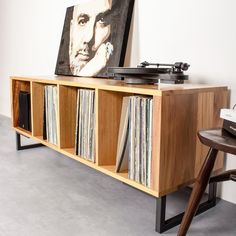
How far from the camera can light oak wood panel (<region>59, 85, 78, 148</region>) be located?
163 centimetres

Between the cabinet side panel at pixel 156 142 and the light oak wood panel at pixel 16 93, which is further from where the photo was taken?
the light oak wood panel at pixel 16 93

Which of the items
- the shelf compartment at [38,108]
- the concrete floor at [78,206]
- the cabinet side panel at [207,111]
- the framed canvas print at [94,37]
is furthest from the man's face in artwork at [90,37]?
the cabinet side panel at [207,111]

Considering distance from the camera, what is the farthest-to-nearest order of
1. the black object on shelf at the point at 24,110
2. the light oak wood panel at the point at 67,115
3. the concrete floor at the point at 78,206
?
the black object on shelf at the point at 24,110 < the light oak wood panel at the point at 67,115 < the concrete floor at the point at 78,206

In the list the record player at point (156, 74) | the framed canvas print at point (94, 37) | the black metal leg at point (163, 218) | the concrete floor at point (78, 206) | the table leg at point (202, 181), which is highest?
the framed canvas print at point (94, 37)

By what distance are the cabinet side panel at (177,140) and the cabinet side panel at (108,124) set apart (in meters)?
0.35

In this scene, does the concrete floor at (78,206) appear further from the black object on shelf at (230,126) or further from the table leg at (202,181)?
the black object on shelf at (230,126)

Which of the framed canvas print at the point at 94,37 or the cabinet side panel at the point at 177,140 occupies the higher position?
the framed canvas print at the point at 94,37

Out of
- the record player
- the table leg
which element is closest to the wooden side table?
the table leg

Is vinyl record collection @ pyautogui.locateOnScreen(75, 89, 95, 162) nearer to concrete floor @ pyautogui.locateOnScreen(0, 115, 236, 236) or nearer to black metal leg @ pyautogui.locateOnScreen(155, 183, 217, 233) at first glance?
concrete floor @ pyautogui.locateOnScreen(0, 115, 236, 236)

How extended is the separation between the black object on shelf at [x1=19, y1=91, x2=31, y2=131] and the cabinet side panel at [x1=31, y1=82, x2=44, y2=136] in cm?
14

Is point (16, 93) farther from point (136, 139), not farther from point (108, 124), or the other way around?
point (136, 139)

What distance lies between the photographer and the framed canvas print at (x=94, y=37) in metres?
1.79

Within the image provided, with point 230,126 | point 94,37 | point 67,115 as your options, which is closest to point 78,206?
point 67,115

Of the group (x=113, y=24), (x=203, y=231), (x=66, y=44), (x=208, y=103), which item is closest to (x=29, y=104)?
(x=66, y=44)
